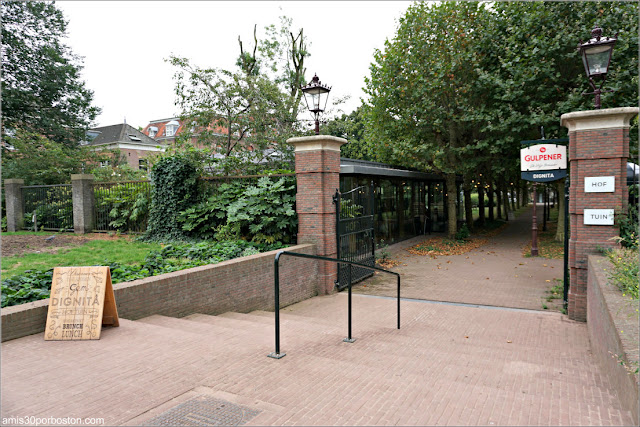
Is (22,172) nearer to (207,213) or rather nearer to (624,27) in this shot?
(207,213)

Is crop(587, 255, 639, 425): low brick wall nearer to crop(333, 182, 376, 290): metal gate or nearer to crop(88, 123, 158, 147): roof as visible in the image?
crop(333, 182, 376, 290): metal gate

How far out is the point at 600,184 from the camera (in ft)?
22.0

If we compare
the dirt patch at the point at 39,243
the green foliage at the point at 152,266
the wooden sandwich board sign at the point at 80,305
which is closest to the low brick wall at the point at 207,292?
the wooden sandwich board sign at the point at 80,305

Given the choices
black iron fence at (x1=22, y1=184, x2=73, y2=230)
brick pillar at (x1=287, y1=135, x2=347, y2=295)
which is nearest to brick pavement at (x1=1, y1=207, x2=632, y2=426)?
brick pillar at (x1=287, y1=135, x2=347, y2=295)

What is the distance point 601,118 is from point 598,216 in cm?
160

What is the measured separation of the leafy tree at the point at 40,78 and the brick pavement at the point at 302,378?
79.9 ft

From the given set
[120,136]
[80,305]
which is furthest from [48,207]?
[120,136]

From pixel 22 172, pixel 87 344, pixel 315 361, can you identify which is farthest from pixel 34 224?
pixel 315 361

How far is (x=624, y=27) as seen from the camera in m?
13.2

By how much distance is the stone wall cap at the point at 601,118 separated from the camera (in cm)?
652

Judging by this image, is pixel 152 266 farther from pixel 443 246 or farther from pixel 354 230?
pixel 443 246

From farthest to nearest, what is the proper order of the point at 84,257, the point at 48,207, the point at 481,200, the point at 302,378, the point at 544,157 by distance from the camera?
the point at 481,200, the point at 48,207, the point at 544,157, the point at 84,257, the point at 302,378

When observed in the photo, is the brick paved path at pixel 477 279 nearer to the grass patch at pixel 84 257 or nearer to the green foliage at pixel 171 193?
the green foliage at pixel 171 193

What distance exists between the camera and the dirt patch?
30.6 ft
